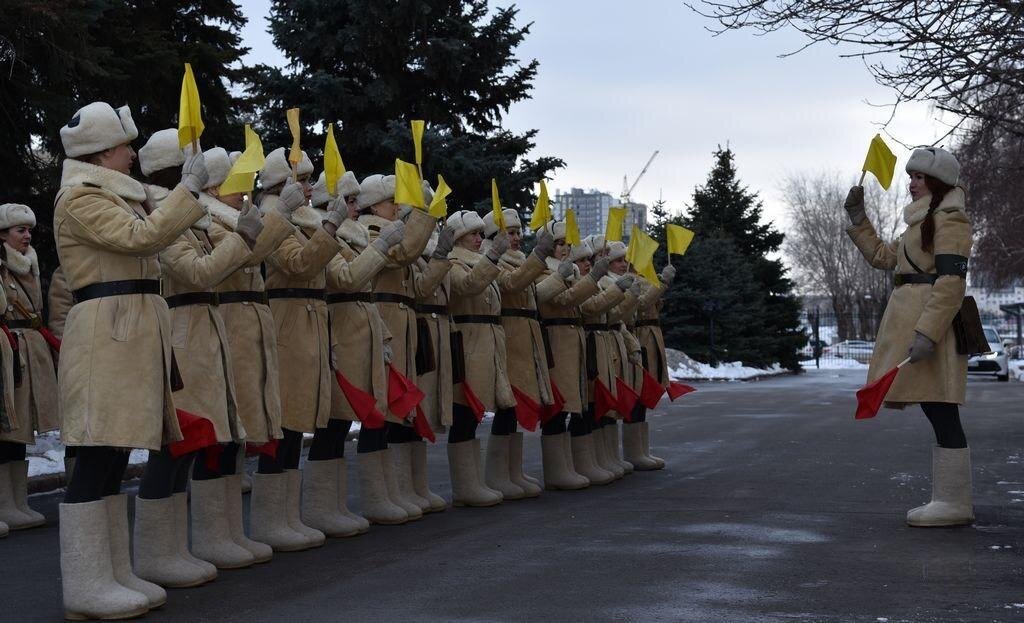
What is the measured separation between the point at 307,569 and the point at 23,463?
3483 mm

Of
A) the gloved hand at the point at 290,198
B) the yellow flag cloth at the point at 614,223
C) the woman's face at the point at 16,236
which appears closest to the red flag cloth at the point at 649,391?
the yellow flag cloth at the point at 614,223

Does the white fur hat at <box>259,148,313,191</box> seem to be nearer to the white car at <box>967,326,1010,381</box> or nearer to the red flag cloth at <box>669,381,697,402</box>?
the red flag cloth at <box>669,381,697,402</box>

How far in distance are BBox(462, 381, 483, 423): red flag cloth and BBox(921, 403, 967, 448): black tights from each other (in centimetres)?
309

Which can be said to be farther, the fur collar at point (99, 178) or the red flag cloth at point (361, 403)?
the red flag cloth at point (361, 403)

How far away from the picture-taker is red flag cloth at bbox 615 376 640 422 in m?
11.5

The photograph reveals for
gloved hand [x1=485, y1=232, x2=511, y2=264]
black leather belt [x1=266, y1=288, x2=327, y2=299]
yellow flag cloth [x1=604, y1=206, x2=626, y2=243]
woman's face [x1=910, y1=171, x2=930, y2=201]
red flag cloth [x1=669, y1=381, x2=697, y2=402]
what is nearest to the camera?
black leather belt [x1=266, y1=288, x2=327, y2=299]

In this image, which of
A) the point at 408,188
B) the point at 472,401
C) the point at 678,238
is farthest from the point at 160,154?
the point at 678,238

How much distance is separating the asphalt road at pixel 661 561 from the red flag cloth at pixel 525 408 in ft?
2.04

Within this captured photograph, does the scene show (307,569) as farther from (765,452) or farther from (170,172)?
(765,452)

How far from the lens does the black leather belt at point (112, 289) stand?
20.2ft

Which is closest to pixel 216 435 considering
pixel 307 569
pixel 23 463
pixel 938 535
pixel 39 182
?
pixel 307 569

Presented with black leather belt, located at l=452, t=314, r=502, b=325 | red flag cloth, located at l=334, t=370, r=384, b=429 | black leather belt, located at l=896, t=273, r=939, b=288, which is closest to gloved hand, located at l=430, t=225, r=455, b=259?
red flag cloth, located at l=334, t=370, r=384, b=429

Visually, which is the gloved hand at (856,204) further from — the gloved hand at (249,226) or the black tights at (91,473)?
the black tights at (91,473)

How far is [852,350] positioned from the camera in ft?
227
